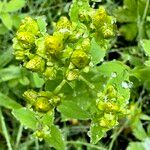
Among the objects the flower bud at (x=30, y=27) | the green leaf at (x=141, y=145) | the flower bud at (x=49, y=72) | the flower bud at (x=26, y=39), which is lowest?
the green leaf at (x=141, y=145)

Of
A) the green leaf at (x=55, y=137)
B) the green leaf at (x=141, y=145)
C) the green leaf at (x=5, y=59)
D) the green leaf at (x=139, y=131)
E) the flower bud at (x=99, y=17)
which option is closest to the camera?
the flower bud at (x=99, y=17)

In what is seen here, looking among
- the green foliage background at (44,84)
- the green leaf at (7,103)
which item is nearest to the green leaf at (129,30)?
the green foliage background at (44,84)

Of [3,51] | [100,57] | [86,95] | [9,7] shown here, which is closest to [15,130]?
[3,51]

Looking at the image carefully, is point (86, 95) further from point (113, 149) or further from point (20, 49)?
point (113, 149)

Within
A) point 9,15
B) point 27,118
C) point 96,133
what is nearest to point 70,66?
point 96,133

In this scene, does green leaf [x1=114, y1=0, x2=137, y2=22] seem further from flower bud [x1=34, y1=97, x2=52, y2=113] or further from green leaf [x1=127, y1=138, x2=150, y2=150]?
flower bud [x1=34, y1=97, x2=52, y2=113]

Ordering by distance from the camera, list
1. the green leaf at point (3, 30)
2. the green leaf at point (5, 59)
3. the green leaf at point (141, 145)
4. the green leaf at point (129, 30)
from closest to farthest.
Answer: the green leaf at point (141, 145), the green leaf at point (5, 59), the green leaf at point (3, 30), the green leaf at point (129, 30)

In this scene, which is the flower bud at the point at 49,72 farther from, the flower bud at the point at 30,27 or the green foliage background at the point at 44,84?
the green foliage background at the point at 44,84
